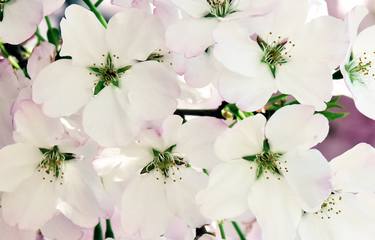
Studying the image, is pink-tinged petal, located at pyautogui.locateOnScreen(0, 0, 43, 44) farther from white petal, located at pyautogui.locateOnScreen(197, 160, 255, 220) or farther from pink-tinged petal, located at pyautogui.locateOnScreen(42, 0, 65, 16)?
white petal, located at pyautogui.locateOnScreen(197, 160, 255, 220)

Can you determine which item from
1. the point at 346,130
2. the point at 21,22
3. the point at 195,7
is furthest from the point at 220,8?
the point at 346,130

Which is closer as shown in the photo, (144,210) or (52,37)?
(144,210)

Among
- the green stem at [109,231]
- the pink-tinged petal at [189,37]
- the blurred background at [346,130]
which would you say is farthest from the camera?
the blurred background at [346,130]

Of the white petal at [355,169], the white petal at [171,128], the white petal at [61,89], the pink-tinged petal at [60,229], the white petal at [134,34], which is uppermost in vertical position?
the white petal at [134,34]

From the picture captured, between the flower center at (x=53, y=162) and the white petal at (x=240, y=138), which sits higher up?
the white petal at (x=240, y=138)

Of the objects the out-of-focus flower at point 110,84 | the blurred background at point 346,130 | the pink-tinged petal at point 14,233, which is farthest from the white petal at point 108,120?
the blurred background at point 346,130

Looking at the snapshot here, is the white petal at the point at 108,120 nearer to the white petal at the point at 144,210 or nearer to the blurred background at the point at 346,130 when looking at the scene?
the white petal at the point at 144,210

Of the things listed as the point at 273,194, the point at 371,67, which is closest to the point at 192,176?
the point at 273,194

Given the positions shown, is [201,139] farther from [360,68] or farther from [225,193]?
[360,68]
